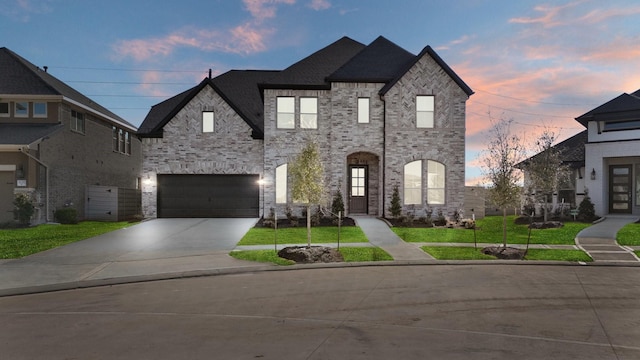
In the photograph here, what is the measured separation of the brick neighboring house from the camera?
76.3ft

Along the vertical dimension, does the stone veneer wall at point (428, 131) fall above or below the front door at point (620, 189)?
above

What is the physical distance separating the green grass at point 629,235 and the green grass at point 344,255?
9500mm

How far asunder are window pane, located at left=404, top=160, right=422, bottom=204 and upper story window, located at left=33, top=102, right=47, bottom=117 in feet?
65.6

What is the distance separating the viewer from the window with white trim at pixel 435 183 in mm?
23312

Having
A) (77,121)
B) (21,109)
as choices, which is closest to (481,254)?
(77,121)

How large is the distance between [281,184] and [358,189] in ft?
13.8

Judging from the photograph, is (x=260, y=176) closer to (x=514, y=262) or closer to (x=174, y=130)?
(x=174, y=130)

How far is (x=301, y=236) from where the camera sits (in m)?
17.9

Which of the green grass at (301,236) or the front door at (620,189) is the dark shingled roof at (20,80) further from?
the front door at (620,189)

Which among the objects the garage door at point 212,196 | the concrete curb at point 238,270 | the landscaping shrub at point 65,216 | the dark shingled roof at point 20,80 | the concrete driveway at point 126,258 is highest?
the dark shingled roof at point 20,80

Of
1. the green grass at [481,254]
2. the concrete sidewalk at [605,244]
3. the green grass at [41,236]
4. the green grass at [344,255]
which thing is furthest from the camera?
the green grass at [41,236]

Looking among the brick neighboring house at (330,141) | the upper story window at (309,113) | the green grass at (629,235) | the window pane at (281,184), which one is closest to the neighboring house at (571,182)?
the green grass at (629,235)

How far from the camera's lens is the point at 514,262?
1277 centimetres

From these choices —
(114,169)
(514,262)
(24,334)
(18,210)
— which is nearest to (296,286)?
(24,334)
